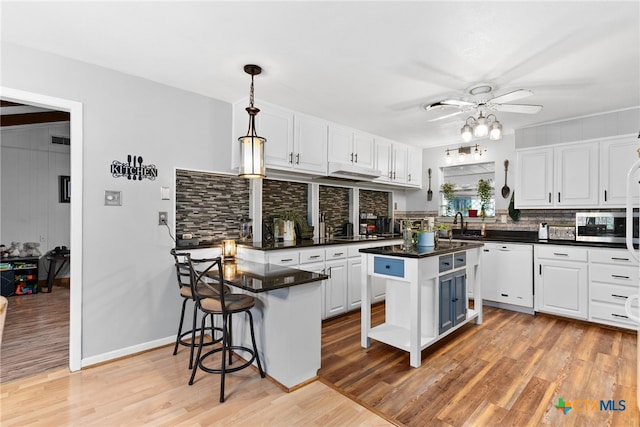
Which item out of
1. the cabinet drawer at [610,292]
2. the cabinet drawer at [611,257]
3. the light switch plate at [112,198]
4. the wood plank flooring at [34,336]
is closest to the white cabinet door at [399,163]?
the cabinet drawer at [611,257]

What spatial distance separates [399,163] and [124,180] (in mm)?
3788

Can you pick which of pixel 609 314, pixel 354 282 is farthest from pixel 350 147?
pixel 609 314

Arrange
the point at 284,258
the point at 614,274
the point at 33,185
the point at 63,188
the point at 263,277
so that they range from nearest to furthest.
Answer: the point at 263,277 → the point at 284,258 → the point at 614,274 → the point at 33,185 → the point at 63,188

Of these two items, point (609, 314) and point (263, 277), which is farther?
point (609, 314)

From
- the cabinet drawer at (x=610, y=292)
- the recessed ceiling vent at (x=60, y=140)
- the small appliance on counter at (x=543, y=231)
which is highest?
the recessed ceiling vent at (x=60, y=140)

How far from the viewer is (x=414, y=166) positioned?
17.8ft

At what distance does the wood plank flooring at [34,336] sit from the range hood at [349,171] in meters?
3.13

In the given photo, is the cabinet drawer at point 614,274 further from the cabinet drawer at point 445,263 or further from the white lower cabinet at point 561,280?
the cabinet drawer at point 445,263

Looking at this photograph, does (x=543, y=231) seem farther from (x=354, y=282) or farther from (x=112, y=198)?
(x=112, y=198)

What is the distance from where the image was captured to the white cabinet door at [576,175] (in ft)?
12.3

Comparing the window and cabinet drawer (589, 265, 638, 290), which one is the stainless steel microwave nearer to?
cabinet drawer (589, 265, 638, 290)

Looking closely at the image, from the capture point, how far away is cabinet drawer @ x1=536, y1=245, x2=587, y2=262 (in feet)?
11.7

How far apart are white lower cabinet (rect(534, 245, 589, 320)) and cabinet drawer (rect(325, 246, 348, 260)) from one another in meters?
2.28

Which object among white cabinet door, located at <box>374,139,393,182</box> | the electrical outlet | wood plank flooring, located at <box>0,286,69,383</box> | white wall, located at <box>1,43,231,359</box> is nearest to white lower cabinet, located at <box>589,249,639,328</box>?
white cabinet door, located at <box>374,139,393,182</box>
